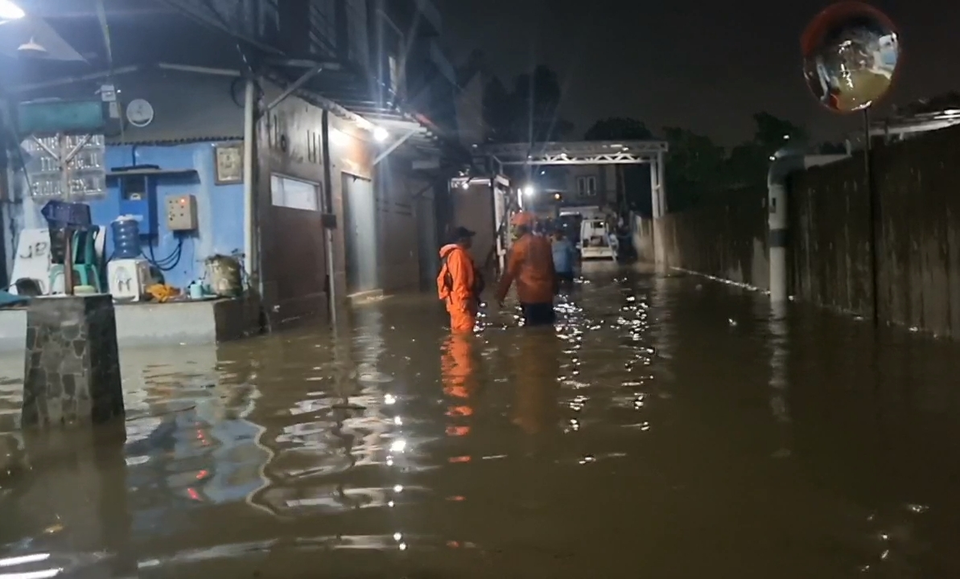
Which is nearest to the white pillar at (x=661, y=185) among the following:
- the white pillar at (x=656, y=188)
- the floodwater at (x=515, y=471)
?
the white pillar at (x=656, y=188)

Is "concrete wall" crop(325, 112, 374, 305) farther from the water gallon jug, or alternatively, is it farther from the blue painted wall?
the water gallon jug

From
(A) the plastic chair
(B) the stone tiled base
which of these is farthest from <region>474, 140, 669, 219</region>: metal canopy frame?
(B) the stone tiled base

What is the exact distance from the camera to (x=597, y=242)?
52750 millimetres

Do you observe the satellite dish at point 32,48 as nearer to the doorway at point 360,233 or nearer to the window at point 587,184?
the doorway at point 360,233

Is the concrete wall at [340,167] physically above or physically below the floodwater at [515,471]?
above

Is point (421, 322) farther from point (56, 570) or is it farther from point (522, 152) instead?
point (522, 152)

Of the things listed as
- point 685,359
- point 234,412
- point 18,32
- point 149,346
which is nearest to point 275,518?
point 234,412

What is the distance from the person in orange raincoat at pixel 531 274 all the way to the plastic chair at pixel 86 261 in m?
6.08

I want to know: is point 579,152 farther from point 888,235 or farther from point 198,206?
point 888,235

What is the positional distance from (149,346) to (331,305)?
→ 5073mm

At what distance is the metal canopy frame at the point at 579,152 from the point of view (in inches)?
1469

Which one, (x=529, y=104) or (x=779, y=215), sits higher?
(x=529, y=104)

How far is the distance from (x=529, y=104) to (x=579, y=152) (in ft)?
98.5

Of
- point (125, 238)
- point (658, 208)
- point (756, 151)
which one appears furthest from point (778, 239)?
point (756, 151)
